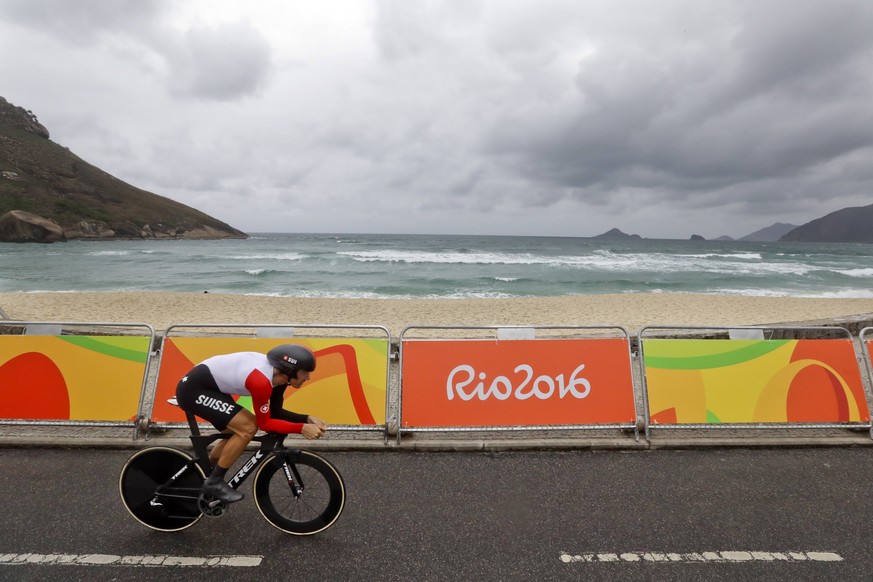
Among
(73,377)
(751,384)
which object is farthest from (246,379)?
(751,384)

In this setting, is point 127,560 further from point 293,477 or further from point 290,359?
point 290,359

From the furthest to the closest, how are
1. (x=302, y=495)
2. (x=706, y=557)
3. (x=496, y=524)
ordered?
(x=496, y=524) < (x=302, y=495) < (x=706, y=557)

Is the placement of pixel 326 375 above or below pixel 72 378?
below

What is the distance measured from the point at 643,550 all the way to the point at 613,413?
85.9 inches

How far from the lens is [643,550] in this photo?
355 centimetres

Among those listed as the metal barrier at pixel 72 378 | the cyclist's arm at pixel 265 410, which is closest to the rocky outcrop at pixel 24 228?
the metal barrier at pixel 72 378

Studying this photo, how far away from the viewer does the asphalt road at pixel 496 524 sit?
334 centimetres

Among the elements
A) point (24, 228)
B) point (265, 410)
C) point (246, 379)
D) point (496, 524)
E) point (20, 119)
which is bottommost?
point (496, 524)

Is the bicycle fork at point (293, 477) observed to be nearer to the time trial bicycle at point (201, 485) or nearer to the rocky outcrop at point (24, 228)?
the time trial bicycle at point (201, 485)

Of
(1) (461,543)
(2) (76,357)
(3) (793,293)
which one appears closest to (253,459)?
(1) (461,543)

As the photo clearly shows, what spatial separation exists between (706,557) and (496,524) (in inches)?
65.4

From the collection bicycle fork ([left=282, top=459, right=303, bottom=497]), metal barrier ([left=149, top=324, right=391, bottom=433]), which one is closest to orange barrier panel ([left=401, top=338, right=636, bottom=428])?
metal barrier ([left=149, top=324, right=391, bottom=433])

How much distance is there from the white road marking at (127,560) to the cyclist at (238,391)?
454mm

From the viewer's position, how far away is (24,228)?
73312 mm
